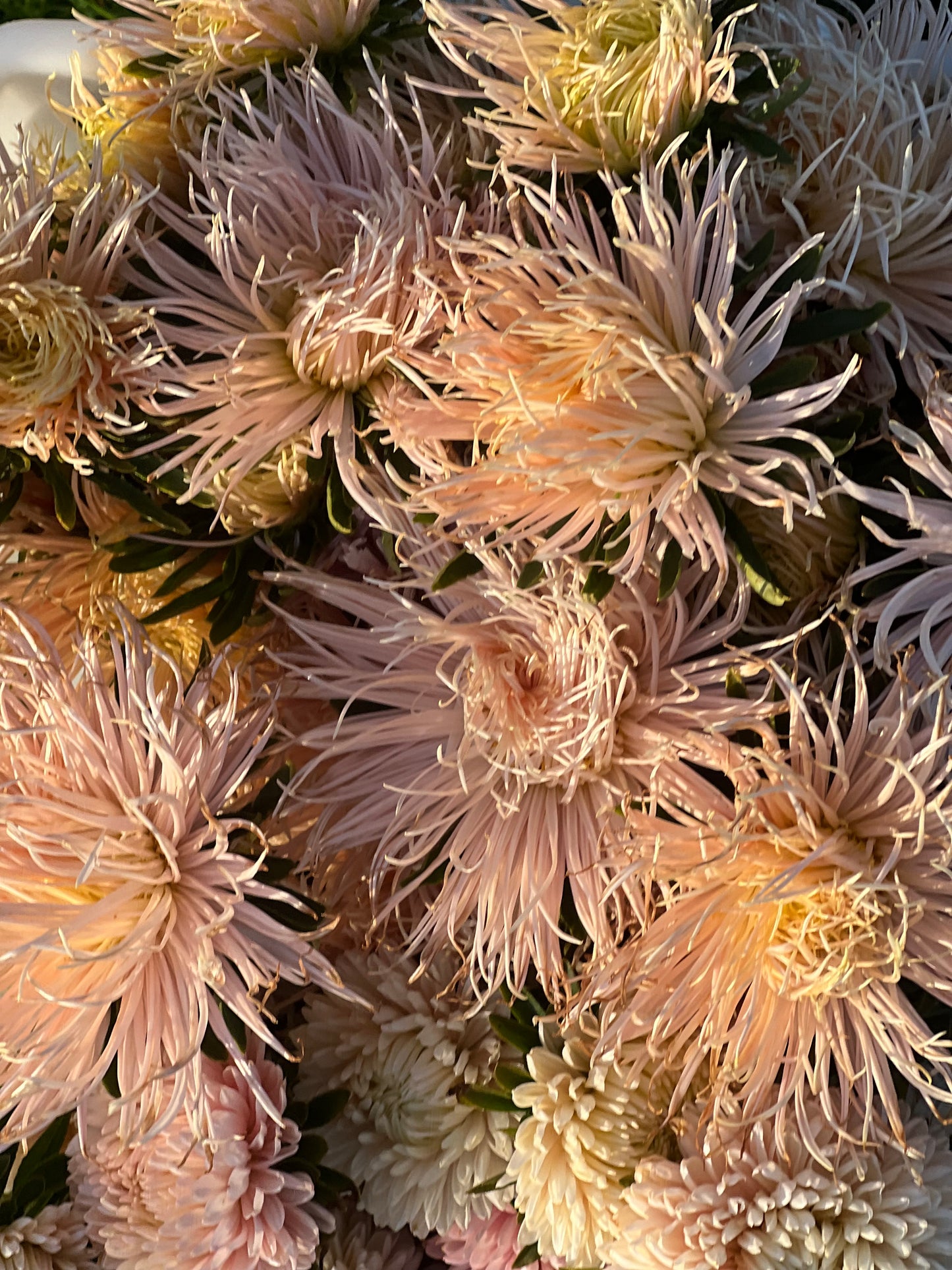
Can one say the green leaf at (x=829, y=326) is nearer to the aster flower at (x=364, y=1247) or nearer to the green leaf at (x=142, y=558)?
the green leaf at (x=142, y=558)

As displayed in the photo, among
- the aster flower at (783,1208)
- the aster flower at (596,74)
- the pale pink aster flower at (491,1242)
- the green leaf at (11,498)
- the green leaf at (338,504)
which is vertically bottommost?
the pale pink aster flower at (491,1242)

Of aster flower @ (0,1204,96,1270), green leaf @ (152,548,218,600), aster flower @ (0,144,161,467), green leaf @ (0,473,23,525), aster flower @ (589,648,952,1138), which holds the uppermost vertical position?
aster flower @ (0,144,161,467)

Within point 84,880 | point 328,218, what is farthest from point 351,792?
point 328,218

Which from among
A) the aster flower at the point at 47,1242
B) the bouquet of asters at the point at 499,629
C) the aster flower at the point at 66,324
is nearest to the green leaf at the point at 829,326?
the bouquet of asters at the point at 499,629

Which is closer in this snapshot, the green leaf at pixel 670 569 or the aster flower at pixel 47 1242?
the green leaf at pixel 670 569

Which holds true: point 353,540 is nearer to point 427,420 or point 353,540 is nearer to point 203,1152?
point 427,420

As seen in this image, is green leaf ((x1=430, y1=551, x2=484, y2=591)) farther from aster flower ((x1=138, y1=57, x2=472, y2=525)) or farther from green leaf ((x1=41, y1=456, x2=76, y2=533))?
green leaf ((x1=41, y1=456, x2=76, y2=533))

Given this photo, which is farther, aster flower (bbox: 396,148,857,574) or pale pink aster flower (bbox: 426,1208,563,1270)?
pale pink aster flower (bbox: 426,1208,563,1270)

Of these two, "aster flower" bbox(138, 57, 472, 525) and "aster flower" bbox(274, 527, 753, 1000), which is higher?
"aster flower" bbox(138, 57, 472, 525)

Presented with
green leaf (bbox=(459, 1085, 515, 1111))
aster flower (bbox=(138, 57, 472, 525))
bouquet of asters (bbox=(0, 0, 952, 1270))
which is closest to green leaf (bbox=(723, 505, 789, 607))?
bouquet of asters (bbox=(0, 0, 952, 1270))
